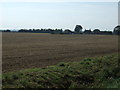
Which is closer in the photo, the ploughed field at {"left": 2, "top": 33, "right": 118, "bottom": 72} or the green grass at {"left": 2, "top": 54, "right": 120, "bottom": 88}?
the green grass at {"left": 2, "top": 54, "right": 120, "bottom": 88}

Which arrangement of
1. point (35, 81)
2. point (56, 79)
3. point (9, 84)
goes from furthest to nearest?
point (56, 79) < point (35, 81) < point (9, 84)

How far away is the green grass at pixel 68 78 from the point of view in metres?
10.0

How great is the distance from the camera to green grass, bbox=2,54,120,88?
33.0 ft

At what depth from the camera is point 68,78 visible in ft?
38.4

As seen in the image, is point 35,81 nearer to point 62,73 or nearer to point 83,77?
point 62,73

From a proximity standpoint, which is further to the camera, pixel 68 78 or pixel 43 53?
pixel 43 53

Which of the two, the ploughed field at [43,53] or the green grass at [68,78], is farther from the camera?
the ploughed field at [43,53]

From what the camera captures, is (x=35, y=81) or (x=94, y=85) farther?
(x=94, y=85)

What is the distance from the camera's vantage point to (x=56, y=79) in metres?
11.1

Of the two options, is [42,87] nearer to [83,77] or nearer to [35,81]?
[35,81]

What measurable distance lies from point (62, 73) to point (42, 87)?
223 centimetres

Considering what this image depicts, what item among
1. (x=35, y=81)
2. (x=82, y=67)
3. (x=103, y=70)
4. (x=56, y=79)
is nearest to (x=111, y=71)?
(x=103, y=70)

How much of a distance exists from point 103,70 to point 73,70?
70.9 inches

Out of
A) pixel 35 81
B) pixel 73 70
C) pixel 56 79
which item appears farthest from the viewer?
pixel 73 70
